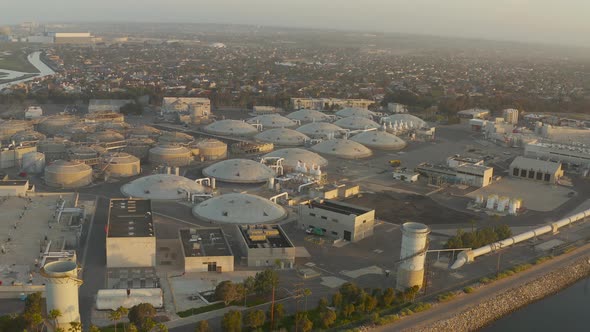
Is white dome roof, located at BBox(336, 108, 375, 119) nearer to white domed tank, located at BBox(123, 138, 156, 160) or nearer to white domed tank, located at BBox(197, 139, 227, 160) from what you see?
white domed tank, located at BBox(197, 139, 227, 160)

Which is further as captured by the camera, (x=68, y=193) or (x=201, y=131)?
(x=201, y=131)

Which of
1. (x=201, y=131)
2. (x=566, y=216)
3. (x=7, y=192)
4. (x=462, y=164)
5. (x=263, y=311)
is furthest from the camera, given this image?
(x=201, y=131)

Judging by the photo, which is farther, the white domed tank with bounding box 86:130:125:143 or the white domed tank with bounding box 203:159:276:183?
the white domed tank with bounding box 86:130:125:143

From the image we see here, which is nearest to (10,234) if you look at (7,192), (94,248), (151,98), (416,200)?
(94,248)

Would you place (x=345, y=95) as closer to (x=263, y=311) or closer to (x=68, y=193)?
(x=68, y=193)

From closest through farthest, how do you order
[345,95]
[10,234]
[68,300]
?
[68,300], [10,234], [345,95]

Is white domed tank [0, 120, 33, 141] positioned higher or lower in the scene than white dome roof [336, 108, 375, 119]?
lower

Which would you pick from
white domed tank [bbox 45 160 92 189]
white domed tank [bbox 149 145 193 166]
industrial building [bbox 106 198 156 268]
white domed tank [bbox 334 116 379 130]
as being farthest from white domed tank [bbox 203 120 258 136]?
industrial building [bbox 106 198 156 268]
